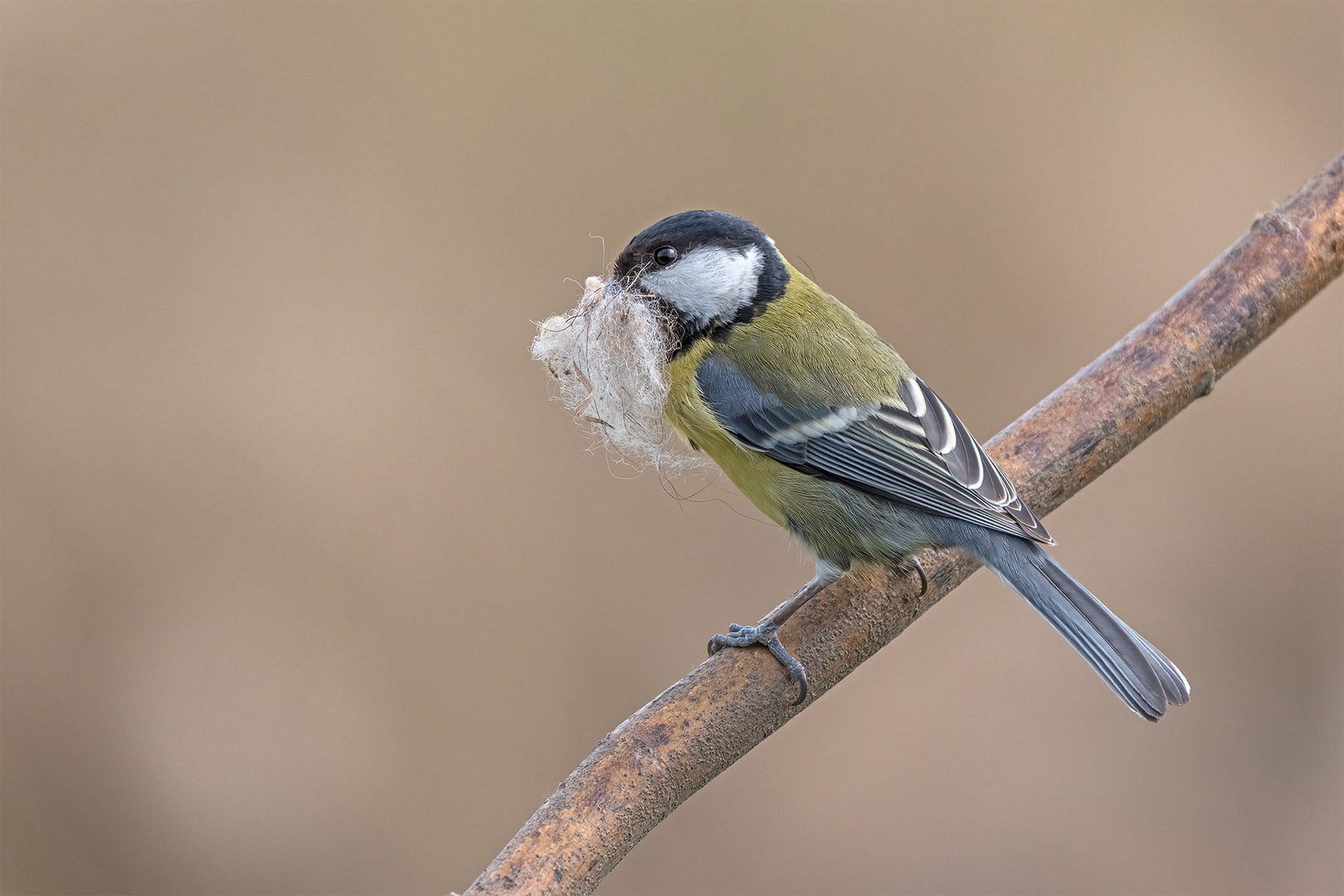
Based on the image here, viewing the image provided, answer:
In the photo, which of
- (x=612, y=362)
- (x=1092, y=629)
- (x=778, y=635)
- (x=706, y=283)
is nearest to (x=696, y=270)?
(x=706, y=283)

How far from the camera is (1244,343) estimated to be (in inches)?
64.5

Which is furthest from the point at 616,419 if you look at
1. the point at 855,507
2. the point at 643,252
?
the point at 855,507

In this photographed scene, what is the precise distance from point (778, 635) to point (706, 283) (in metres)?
0.54

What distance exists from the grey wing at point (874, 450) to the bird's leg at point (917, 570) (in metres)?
0.14

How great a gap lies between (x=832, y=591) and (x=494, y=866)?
66 centimetres

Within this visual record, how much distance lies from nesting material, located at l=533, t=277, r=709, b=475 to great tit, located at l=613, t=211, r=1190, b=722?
0.04 meters

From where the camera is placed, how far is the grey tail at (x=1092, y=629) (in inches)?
48.0

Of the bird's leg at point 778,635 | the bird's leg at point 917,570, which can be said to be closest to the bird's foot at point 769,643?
the bird's leg at point 778,635

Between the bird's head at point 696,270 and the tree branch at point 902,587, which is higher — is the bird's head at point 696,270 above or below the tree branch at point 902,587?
above

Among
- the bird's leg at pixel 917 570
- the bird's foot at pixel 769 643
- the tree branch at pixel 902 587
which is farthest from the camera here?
the bird's leg at pixel 917 570

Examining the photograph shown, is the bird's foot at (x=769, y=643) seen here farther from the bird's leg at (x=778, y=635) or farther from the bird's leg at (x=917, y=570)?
the bird's leg at (x=917, y=570)

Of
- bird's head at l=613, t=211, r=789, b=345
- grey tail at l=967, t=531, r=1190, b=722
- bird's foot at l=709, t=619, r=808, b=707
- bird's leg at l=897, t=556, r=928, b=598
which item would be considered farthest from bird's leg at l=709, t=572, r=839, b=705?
bird's head at l=613, t=211, r=789, b=345

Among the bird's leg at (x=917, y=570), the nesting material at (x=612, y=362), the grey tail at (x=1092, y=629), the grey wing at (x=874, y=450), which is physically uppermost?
the nesting material at (x=612, y=362)

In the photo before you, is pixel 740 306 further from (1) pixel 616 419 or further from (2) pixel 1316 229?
(2) pixel 1316 229
